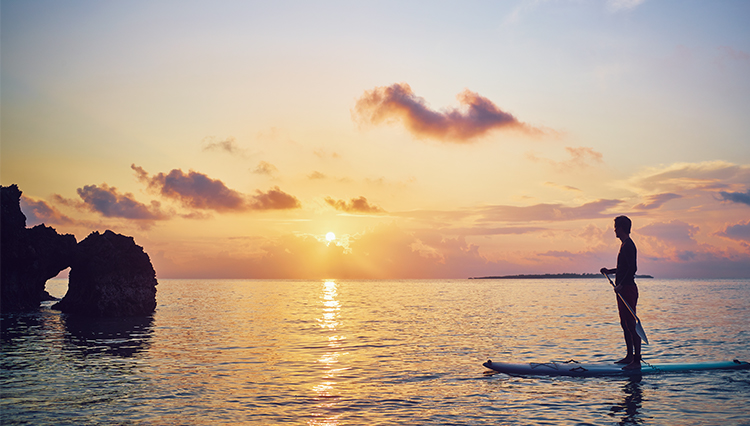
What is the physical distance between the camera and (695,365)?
1817 cm

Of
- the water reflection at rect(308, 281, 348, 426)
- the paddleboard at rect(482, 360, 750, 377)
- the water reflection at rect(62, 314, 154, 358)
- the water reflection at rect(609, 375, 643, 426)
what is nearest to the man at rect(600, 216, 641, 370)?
the paddleboard at rect(482, 360, 750, 377)

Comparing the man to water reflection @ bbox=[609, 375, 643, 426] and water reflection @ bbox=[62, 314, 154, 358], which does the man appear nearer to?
water reflection @ bbox=[609, 375, 643, 426]

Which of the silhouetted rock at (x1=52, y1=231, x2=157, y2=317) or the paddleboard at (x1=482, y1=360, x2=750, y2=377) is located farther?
the silhouetted rock at (x1=52, y1=231, x2=157, y2=317)

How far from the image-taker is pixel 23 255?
1890 inches

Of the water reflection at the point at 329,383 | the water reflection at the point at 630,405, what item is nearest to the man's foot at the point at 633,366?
the water reflection at the point at 630,405

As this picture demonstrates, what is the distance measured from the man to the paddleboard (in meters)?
0.51

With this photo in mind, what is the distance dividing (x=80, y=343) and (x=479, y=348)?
22.7 m

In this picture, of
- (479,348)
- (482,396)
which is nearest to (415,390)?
(482,396)

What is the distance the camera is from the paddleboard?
17156 millimetres

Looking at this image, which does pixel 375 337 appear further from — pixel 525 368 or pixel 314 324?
pixel 525 368

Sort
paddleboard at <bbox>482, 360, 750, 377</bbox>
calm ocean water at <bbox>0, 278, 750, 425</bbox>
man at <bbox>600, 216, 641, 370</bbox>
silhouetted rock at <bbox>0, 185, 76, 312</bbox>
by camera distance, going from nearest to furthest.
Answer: calm ocean water at <bbox>0, 278, 750, 425</bbox> → man at <bbox>600, 216, 641, 370</bbox> → paddleboard at <bbox>482, 360, 750, 377</bbox> → silhouetted rock at <bbox>0, 185, 76, 312</bbox>

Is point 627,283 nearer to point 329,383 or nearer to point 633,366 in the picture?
point 633,366

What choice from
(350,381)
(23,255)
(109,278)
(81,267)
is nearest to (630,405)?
(350,381)

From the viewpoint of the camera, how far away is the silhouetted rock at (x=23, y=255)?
47.2m
